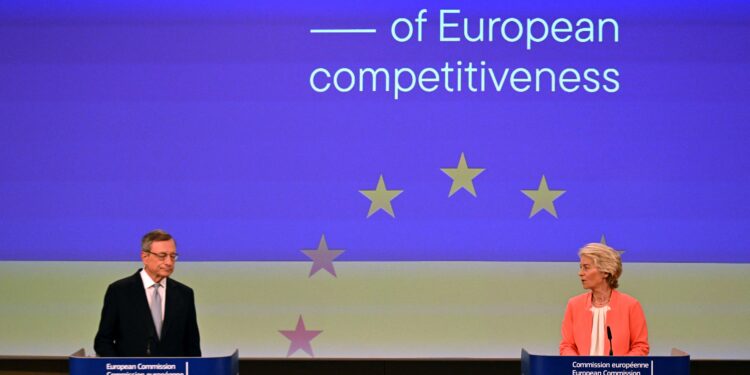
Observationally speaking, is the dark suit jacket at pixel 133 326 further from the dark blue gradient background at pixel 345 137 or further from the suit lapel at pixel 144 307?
the dark blue gradient background at pixel 345 137

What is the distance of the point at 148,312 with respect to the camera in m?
4.37

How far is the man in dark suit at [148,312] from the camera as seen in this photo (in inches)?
171

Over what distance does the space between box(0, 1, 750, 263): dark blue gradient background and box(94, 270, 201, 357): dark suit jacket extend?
4.18 ft

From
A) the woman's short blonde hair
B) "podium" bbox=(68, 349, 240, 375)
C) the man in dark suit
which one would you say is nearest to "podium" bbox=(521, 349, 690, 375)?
the woman's short blonde hair

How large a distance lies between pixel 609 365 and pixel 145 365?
1789mm

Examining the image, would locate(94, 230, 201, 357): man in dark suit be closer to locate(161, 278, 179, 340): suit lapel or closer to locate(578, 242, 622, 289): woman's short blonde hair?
locate(161, 278, 179, 340): suit lapel

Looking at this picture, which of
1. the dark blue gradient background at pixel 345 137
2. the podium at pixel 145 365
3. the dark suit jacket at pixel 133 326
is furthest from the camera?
the dark blue gradient background at pixel 345 137

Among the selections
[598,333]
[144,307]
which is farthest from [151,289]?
[598,333]

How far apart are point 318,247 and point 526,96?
54.5 inches

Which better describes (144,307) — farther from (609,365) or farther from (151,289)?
(609,365)

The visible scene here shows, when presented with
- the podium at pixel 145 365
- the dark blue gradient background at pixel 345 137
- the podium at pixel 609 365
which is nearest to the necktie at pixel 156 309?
the podium at pixel 145 365

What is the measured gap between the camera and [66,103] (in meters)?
5.70

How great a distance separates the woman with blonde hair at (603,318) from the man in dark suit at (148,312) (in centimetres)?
166

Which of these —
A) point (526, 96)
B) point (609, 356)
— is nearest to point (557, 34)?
point (526, 96)
